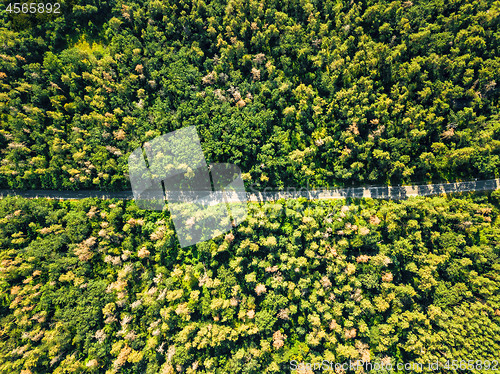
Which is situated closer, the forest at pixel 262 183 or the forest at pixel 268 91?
the forest at pixel 262 183

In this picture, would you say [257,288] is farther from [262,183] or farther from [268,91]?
[268,91]

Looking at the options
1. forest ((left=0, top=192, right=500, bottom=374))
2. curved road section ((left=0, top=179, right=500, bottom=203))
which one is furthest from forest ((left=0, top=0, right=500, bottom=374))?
curved road section ((left=0, top=179, right=500, bottom=203))

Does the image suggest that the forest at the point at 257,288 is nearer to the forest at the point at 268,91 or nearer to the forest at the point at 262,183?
the forest at the point at 262,183

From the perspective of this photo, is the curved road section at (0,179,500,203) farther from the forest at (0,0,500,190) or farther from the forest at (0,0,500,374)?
the forest at (0,0,500,190)

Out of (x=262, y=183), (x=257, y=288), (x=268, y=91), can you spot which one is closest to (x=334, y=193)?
(x=262, y=183)

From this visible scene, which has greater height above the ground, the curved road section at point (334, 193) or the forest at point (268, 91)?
the forest at point (268, 91)

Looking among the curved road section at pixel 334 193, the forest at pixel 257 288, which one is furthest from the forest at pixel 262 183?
the curved road section at pixel 334 193

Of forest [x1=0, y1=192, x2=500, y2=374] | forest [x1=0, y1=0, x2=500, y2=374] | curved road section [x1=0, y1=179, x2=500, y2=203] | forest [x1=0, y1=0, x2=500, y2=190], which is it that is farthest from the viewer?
curved road section [x1=0, y1=179, x2=500, y2=203]
